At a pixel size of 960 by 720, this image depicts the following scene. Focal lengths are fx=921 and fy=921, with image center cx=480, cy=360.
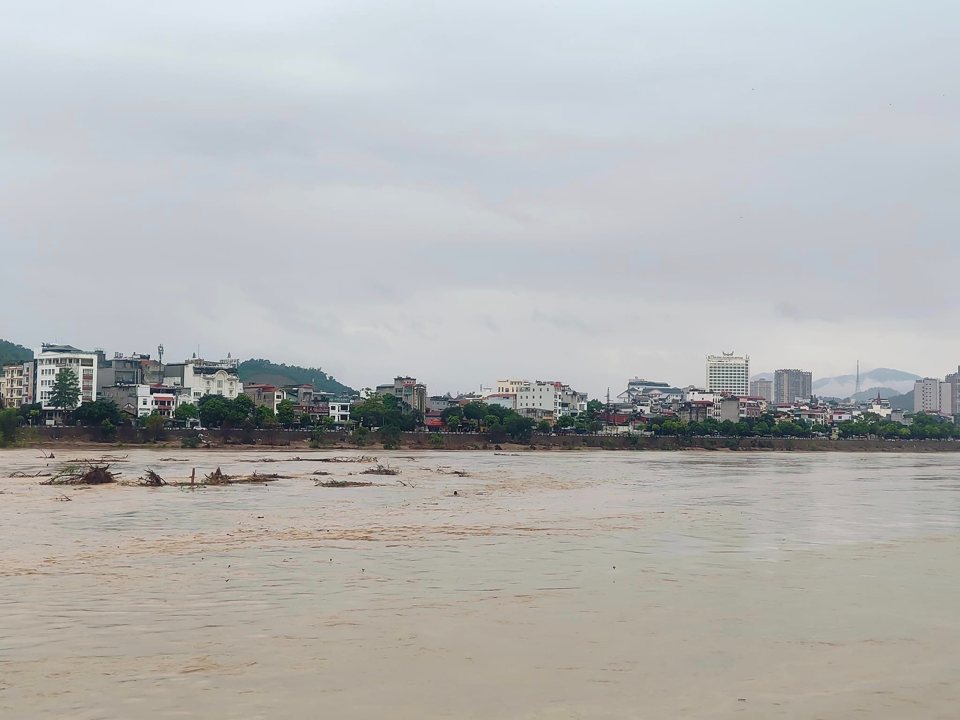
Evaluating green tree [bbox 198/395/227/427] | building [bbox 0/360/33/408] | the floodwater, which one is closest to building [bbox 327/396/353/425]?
green tree [bbox 198/395/227/427]

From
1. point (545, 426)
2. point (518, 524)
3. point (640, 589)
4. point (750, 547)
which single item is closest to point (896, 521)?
point (750, 547)

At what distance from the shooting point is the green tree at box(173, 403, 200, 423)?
100m

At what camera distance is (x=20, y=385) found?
388 ft

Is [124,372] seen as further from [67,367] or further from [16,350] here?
[16,350]

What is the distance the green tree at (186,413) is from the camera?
329 ft

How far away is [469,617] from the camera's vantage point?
1116 centimetres

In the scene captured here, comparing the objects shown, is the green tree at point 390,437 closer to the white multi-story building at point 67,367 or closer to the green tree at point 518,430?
the green tree at point 518,430

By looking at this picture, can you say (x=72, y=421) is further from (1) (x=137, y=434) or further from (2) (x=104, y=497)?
(2) (x=104, y=497)

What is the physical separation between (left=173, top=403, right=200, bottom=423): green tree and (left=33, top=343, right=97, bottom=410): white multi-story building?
45.4 feet

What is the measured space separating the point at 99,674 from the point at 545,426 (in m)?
108

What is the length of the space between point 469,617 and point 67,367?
10802 cm

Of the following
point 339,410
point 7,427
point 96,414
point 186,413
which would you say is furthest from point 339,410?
point 7,427

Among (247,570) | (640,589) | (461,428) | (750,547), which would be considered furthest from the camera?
(461,428)

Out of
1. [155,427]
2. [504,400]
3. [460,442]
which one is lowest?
[460,442]
